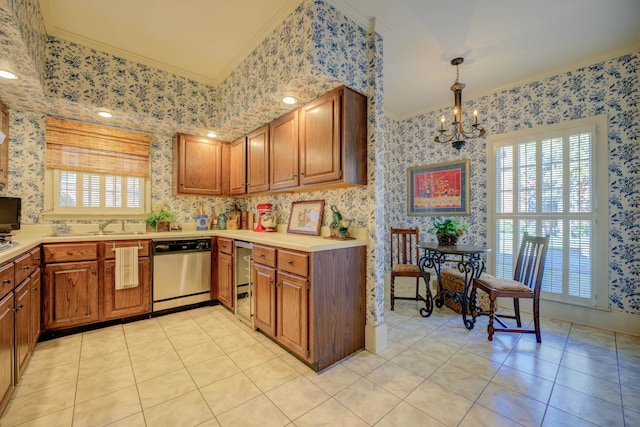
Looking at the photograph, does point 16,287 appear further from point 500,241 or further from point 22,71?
point 500,241

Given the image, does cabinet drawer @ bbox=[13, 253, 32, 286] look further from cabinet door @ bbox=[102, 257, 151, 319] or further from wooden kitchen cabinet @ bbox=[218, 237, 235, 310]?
wooden kitchen cabinet @ bbox=[218, 237, 235, 310]

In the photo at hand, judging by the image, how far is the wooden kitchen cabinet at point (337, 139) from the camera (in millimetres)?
2229

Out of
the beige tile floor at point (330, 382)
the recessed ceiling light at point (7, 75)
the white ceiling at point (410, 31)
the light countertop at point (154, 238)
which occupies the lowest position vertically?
the beige tile floor at point (330, 382)

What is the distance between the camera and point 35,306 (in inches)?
86.4

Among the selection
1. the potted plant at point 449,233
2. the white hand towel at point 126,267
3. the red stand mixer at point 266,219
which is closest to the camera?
the white hand towel at point 126,267

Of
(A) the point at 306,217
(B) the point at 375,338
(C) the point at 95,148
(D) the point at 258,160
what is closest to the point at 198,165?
(D) the point at 258,160

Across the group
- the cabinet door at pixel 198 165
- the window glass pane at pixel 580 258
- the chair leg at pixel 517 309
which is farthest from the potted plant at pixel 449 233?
the cabinet door at pixel 198 165

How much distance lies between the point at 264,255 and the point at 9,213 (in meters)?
2.53

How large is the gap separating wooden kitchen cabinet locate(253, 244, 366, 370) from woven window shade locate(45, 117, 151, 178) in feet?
7.42

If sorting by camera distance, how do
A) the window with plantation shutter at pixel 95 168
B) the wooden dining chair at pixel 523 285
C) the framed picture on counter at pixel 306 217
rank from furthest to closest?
the window with plantation shutter at pixel 95 168, the framed picture on counter at pixel 306 217, the wooden dining chair at pixel 523 285

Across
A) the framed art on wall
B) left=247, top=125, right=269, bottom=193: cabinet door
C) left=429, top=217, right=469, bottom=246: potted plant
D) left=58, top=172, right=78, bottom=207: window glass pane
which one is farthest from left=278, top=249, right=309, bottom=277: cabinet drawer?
the framed art on wall

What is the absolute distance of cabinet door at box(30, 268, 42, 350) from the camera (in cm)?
210

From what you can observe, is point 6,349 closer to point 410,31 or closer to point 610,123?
point 410,31

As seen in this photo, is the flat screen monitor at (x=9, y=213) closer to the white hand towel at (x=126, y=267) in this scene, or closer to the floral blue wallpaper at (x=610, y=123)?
the white hand towel at (x=126, y=267)
